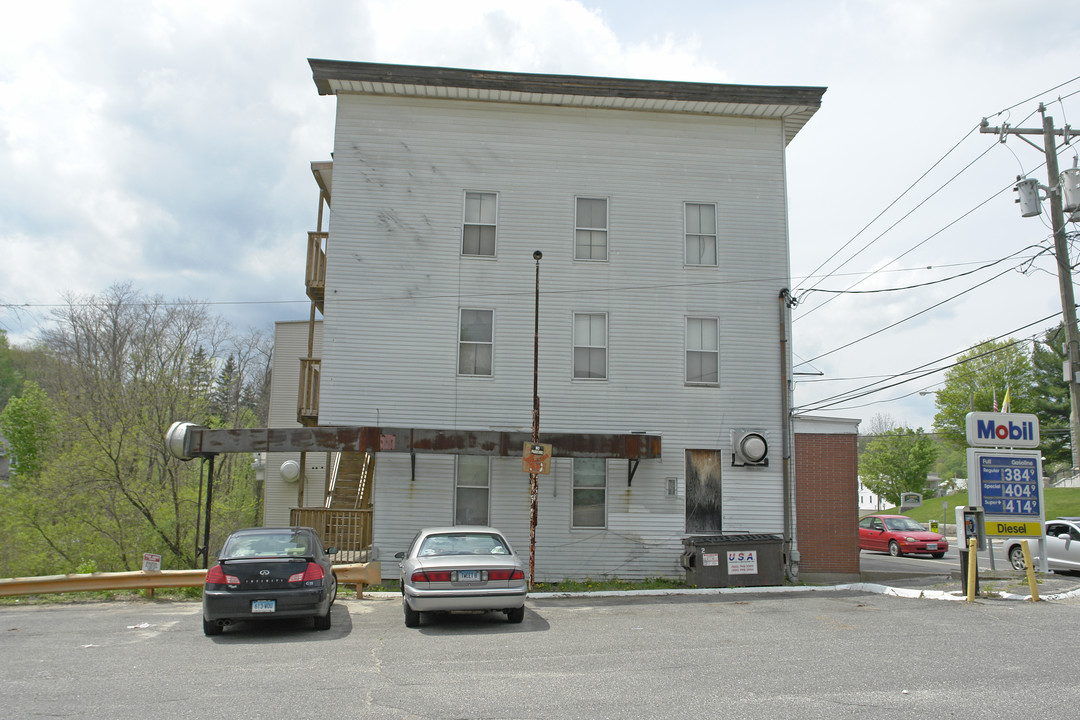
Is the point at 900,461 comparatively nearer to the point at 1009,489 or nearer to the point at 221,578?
the point at 1009,489

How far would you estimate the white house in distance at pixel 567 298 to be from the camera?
17.9 meters

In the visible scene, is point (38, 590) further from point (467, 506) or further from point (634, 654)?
point (634, 654)

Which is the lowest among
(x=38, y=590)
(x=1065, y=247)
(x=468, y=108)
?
(x=38, y=590)

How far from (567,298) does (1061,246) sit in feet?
40.2

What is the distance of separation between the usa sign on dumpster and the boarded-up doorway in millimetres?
1753

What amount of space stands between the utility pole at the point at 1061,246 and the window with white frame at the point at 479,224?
41.3 ft

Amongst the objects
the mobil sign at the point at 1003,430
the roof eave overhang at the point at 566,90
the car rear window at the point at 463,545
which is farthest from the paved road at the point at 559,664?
the roof eave overhang at the point at 566,90

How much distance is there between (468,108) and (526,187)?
7.84 ft

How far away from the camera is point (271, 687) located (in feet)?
24.6

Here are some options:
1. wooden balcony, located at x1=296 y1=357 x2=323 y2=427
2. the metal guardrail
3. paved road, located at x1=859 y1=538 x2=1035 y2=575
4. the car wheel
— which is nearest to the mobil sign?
paved road, located at x1=859 y1=538 x2=1035 y2=575

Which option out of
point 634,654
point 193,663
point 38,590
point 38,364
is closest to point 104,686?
point 193,663

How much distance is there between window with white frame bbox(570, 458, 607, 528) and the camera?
1805cm

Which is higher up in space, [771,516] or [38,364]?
[38,364]

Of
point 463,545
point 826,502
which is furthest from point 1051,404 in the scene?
point 463,545
